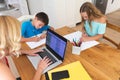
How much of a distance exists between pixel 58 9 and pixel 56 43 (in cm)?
205

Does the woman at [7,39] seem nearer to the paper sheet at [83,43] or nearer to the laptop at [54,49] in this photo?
the laptop at [54,49]

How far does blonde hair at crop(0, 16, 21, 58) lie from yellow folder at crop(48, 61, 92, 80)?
352 millimetres

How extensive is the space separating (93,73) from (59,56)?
29cm

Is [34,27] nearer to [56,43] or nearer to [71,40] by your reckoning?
[71,40]

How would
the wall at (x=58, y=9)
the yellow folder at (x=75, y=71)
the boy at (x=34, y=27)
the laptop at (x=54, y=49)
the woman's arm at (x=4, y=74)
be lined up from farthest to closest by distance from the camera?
the wall at (x=58, y=9) → the boy at (x=34, y=27) → the laptop at (x=54, y=49) → the yellow folder at (x=75, y=71) → the woman's arm at (x=4, y=74)

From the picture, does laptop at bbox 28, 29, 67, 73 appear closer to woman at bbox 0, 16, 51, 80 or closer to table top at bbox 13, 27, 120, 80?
table top at bbox 13, 27, 120, 80

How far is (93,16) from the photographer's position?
5.16 ft

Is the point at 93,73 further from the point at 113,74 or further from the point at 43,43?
the point at 43,43

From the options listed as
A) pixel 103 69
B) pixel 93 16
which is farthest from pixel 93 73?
pixel 93 16

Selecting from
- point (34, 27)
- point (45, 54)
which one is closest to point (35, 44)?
point (45, 54)

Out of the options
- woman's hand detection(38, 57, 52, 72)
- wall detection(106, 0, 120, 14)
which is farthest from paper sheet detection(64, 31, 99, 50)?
wall detection(106, 0, 120, 14)

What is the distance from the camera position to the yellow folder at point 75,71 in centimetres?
94

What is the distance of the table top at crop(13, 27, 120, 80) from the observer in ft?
3.19

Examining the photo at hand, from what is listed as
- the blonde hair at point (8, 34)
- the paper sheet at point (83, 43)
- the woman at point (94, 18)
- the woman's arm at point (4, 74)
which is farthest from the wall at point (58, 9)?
the woman's arm at point (4, 74)
